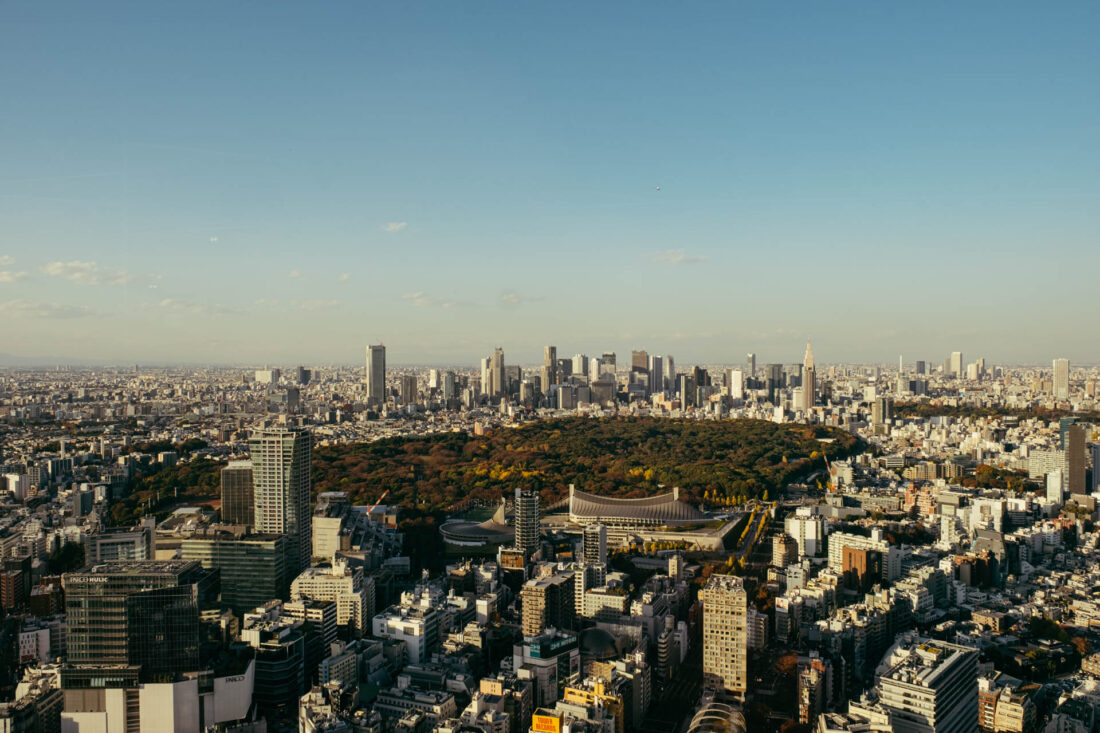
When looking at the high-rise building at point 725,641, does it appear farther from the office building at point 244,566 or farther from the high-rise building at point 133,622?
the office building at point 244,566

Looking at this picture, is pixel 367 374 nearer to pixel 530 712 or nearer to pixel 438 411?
pixel 438 411

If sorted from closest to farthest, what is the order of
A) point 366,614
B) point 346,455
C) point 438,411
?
1. point 366,614
2. point 346,455
3. point 438,411

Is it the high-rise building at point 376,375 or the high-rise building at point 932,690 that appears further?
the high-rise building at point 376,375

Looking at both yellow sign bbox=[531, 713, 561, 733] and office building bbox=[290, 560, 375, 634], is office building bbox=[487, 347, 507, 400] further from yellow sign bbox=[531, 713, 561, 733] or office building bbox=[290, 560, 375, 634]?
yellow sign bbox=[531, 713, 561, 733]

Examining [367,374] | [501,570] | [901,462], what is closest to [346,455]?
[501,570]

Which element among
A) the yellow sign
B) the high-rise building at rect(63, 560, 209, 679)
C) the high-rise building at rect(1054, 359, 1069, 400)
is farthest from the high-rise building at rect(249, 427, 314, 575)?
the high-rise building at rect(1054, 359, 1069, 400)

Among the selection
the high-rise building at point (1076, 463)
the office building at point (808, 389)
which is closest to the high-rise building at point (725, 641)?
the high-rise building at point (1076, 463)

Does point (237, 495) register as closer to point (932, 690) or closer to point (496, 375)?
point (932, 690)
